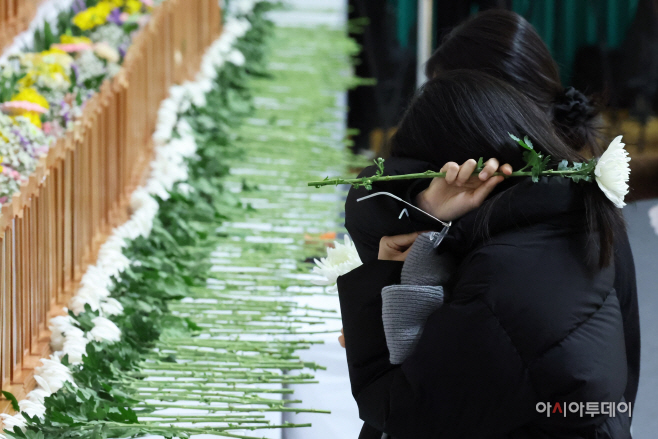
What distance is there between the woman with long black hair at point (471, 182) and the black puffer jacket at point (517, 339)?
1.2 inches

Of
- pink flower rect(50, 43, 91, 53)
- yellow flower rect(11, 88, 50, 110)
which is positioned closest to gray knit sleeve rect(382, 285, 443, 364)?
yellow flower rect(11, 88, 50, 110)

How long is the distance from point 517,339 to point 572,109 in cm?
72

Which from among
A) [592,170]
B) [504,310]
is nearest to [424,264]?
[504,310]

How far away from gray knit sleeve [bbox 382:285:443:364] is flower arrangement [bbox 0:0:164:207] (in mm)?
1293

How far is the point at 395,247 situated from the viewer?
4.44 ft

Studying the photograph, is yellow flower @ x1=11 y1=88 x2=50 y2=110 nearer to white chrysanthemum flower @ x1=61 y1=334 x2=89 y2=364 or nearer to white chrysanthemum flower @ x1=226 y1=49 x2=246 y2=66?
white chrysanthemum flower @ x1=61 y1=334 x2=89 y2=364

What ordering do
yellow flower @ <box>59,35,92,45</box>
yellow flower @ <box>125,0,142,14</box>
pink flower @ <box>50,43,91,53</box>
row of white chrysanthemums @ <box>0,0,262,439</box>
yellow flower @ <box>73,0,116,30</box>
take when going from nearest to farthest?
row of white chrysanthemums @ <box>0,0,262,439</box> → pink flower @ <box>50,43,91,53</box> → yellow flower @ <box>59,35,92,45</box> → yellow flower @ <box>73,0,116,30</box> → yellow flower @ <box>125,0,142,14</box>

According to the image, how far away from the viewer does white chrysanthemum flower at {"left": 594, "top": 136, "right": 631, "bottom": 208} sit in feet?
3.89

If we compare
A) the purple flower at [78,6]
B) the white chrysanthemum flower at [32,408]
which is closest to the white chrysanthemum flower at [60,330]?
the white chrysanthemum flower at [32,408]

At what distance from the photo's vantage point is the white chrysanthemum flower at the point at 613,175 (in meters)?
1.19

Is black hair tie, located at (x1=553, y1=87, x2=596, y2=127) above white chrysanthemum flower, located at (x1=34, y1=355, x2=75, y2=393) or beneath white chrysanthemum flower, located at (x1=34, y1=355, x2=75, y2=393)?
above

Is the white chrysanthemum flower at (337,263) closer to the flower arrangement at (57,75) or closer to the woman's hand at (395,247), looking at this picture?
the woman's hand at (395,247)

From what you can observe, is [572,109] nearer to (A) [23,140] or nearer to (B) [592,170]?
(B) [592,170]

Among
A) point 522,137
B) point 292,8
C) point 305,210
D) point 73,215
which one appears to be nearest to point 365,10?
point 292,8
